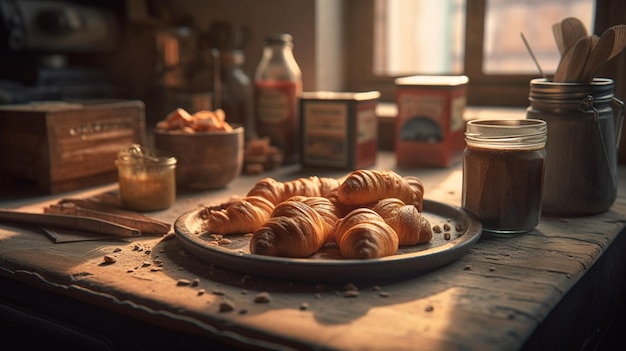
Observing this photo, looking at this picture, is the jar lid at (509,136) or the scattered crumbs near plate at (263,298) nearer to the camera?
the scattered crumbs near plate at (263,298)

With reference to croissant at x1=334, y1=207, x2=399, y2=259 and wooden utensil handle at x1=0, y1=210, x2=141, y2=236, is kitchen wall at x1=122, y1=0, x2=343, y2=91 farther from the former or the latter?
croissant at x1=334, y1=207, x2=399, y2=259

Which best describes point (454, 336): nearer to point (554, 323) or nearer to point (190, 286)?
point (554, 323)

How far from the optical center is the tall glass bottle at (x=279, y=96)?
160cm

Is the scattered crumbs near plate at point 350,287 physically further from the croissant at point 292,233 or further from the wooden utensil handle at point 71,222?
the wooden utensil handle at point 71,222

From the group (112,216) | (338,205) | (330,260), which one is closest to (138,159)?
(112,216)

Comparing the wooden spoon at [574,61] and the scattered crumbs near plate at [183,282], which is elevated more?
the wooden spoon at [574,61]

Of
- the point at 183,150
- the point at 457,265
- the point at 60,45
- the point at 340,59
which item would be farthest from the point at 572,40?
the point at 60,45

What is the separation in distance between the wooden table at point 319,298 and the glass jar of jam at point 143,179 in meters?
0.19

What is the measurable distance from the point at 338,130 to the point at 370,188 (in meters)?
0.63

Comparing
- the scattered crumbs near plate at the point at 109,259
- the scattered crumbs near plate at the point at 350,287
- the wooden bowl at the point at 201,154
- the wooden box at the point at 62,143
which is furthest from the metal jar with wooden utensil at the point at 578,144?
the wooden box at the point at 62,143

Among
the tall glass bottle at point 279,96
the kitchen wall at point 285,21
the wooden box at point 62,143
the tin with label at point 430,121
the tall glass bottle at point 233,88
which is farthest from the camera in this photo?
the kitchen wall at point 285,21

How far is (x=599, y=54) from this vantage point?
1.00 metres

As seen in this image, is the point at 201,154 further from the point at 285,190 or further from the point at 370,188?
the point at 370,188

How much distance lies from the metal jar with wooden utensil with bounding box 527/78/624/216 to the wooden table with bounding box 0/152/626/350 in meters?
0.06
